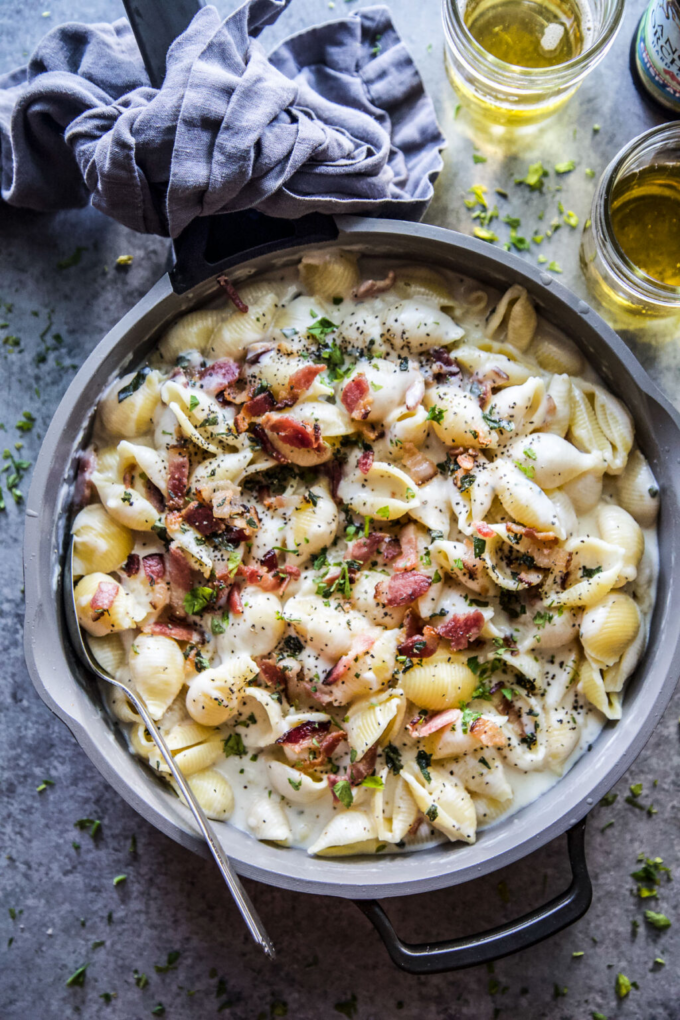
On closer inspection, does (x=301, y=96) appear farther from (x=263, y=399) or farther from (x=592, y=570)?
(x=592, y=570)

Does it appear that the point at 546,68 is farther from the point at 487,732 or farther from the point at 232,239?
the point at 487,732

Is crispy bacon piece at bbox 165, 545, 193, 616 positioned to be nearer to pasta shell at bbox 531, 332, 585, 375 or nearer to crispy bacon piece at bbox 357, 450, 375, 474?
crispy bacon piece at bbox 357, 450, 375, 474

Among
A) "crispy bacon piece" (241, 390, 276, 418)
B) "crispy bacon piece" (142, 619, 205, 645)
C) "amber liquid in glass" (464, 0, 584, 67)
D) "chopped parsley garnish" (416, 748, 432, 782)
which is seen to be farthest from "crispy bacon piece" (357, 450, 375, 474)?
"amber liquid in glass" (464, 0, 584, 67)

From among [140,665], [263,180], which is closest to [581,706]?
[140,665]

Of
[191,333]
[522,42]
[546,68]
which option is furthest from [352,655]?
[522,42]

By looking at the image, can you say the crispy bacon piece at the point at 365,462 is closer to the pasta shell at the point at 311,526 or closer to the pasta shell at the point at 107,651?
the pasta shell at the point at 311,526

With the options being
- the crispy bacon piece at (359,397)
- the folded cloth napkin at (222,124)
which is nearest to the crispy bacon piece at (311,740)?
the crispy bacon piece at (359,397)

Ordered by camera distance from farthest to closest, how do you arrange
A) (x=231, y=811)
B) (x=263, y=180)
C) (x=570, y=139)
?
1. (x=570, y=139)
2. (x=231, y=811)
3. (x=263, y=180)
